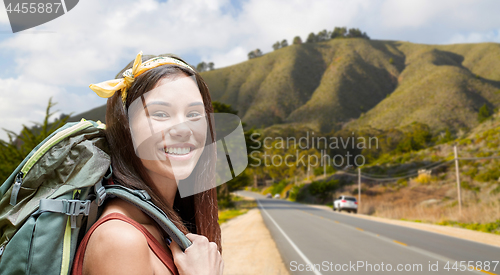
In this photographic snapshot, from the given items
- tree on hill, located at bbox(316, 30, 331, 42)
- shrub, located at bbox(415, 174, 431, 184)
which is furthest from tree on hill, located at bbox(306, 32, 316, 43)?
shrub, located at bbox(415, 174, 431, 184)

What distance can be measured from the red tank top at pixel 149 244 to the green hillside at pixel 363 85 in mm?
76724

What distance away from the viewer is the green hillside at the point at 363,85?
7588 cm

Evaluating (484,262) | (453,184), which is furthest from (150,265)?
(453,184)

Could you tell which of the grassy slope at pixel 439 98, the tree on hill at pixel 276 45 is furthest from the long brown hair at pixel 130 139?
the tree on hill at pixel 276 45

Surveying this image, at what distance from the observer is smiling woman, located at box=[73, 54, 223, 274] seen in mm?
1035

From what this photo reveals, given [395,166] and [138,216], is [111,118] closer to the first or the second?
[138,216]

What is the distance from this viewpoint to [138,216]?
3.93 feet

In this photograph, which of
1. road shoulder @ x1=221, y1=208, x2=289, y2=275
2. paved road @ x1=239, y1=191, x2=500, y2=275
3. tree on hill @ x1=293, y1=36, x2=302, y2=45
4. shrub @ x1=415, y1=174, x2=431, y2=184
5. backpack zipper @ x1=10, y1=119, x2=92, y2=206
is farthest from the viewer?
tree on hill @ x1=293, y1=36, x2=302, y2=45

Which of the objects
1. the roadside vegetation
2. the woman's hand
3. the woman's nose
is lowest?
the roadside vegetation

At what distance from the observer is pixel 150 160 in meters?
1.33

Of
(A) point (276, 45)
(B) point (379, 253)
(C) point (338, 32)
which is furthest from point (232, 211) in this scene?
(C) point (338, 32)

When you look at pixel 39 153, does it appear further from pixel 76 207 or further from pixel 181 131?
pixel 181 131

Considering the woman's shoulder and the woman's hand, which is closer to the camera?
the woman's shoulder

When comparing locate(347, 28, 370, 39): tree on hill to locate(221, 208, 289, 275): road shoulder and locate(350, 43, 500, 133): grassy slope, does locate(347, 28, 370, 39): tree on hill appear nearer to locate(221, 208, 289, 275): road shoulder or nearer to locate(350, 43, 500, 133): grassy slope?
locate(350, 43, 500, 133): grassy slope
